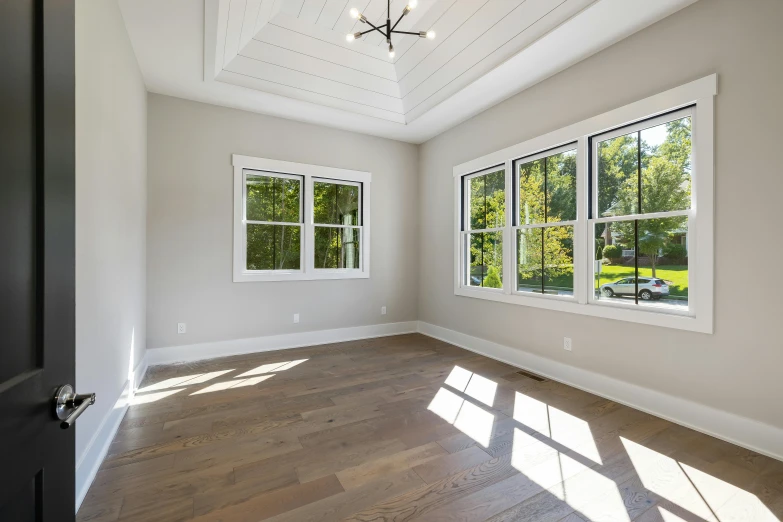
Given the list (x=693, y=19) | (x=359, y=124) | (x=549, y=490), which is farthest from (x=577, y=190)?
(x=359, y=124)

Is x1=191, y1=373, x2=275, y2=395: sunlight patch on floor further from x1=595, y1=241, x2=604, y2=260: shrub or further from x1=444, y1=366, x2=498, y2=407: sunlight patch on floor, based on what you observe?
x1=595, y1=241, x2=604, y2=260: shrub

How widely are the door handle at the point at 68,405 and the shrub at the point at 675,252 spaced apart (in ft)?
11.0

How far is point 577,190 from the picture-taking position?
325 cm

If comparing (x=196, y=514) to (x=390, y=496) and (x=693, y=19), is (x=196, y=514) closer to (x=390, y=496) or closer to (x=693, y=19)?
(x=390, y=496)

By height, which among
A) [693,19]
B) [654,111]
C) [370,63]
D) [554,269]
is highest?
[370,63]

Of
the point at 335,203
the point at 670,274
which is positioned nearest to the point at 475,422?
the point at 670,274

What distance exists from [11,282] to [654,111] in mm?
3551

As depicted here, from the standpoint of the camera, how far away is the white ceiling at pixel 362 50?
2.71 m

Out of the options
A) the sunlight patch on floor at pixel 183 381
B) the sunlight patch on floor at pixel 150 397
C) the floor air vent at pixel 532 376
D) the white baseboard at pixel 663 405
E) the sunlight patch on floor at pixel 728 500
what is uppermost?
the white baseboard at pixel 663 405

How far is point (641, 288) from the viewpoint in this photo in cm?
289

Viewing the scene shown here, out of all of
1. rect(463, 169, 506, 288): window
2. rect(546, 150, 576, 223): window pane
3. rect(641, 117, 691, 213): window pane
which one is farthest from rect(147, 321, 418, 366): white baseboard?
rect(641, 117, 691, 213): window pane

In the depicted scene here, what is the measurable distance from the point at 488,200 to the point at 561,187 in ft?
3.27

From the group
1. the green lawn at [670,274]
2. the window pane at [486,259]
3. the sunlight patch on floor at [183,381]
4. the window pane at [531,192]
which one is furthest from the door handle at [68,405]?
the window pane at [486,259]

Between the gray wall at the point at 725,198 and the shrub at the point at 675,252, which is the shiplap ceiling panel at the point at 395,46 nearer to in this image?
the gray wall at the point at 725,198
